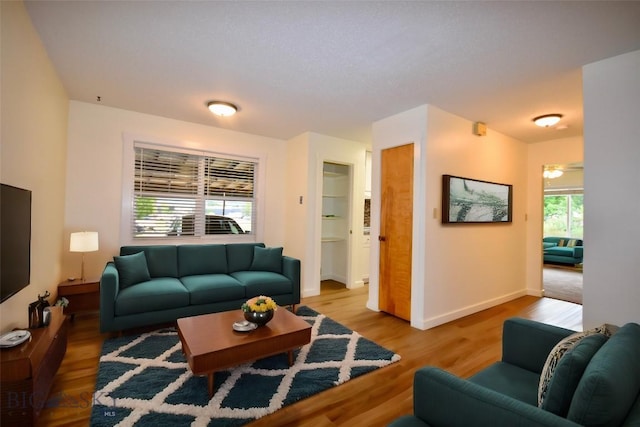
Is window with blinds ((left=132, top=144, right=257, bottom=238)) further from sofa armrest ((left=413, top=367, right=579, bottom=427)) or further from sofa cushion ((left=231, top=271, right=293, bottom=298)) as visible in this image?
sofa armrest ((left=413, top=367, right=579, bottom=427))

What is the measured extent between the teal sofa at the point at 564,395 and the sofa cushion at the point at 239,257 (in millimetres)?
3217

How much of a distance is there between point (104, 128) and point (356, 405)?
13.4 ft

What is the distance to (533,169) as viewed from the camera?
5020 millimetres

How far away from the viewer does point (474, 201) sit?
3.92 m

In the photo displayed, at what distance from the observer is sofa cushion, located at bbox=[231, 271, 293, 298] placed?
3.58 meters

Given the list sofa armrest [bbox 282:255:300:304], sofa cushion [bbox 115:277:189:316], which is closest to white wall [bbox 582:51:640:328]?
sofa armrest [bbox 282:255:300:304]

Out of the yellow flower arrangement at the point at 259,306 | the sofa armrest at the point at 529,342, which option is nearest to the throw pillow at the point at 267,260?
the yellow flower arrangement at the point at 259,306

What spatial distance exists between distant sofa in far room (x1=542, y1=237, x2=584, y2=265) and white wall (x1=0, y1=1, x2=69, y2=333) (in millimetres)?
10213

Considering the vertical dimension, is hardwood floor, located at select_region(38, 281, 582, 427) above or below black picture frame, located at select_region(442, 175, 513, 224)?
below

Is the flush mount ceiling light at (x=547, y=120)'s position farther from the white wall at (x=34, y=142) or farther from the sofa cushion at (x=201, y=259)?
the white wall at (x=34, y=142)

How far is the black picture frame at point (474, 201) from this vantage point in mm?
3580

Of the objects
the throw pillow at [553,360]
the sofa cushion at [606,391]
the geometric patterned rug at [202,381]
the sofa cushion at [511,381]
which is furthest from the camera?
the geometric patterned rug at [202,381]

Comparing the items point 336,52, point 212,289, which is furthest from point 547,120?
point 212,289

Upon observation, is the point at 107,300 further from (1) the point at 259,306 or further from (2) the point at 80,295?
(1) the point at 259,306
